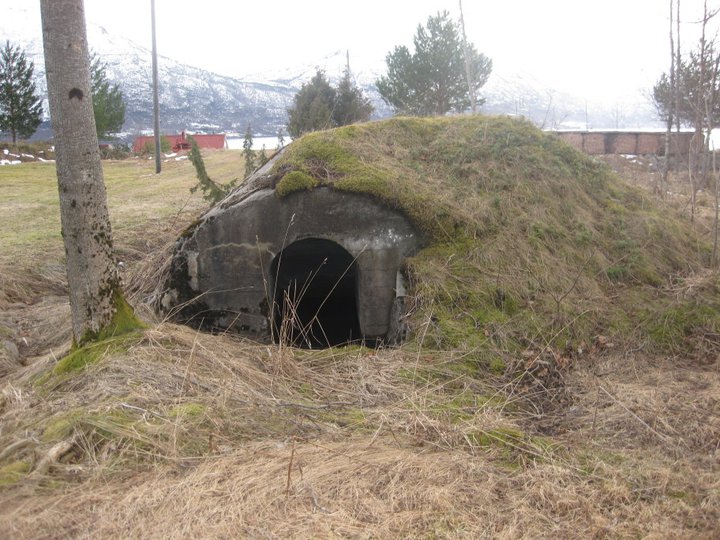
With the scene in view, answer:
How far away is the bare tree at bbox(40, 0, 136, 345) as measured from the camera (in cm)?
490

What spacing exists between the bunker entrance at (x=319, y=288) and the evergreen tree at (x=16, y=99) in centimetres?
3566

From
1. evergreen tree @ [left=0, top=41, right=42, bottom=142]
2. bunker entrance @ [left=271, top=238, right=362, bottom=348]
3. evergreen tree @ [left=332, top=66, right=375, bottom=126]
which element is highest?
evergreen tree @ [left=0, top=41, right=42, bottom=142]

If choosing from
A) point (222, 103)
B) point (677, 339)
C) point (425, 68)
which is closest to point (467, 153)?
point (677, 339)

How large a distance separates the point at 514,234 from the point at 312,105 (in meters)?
16.4

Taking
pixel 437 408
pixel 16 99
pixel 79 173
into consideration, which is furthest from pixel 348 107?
pixel 16 99

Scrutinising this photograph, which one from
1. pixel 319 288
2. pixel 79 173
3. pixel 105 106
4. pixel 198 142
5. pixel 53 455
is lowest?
pixel 319 288

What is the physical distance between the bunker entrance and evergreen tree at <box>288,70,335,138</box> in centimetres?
1215

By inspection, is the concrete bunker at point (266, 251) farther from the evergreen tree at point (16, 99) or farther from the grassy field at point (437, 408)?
the evergreen tree at point (16, 99)

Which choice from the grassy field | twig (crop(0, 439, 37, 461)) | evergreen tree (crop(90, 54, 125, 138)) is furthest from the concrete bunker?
evergreen tree (crop(90, 54, 125, 138))

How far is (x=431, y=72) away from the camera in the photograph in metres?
29.6

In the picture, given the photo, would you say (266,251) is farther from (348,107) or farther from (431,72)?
(431,72)

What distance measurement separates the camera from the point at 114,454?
3.80 meters

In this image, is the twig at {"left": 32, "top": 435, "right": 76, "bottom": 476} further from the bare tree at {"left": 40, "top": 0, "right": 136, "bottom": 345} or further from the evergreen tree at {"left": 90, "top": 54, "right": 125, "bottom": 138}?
the evergreen tree at {"left": 90, "top": 54, "right": 125, "bottom": 138}

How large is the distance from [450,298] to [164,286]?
11.6ft
